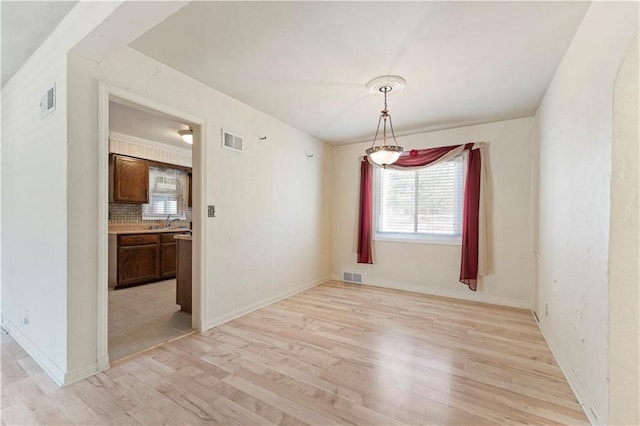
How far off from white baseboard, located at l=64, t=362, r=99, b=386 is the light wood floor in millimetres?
60

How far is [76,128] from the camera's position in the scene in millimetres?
2004

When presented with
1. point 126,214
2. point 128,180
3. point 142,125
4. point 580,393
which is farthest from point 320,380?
point 126,214

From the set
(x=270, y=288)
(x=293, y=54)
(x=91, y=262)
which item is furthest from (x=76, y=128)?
(x=270, y=288)

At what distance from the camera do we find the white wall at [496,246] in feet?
12.4

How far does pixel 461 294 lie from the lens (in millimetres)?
4152

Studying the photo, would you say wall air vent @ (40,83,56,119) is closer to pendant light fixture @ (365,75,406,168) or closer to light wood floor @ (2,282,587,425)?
light wood floor @ (2,282,587,425)

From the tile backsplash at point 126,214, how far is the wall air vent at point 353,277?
4019mm

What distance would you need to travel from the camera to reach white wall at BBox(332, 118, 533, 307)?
377 centimetres

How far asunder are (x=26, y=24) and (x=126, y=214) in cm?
389

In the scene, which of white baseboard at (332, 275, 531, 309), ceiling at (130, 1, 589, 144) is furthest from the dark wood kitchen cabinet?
white baseboard at (332, 275, 531, 309)

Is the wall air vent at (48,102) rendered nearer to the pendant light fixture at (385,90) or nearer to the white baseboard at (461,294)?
the pendant light fixture at (385,90)

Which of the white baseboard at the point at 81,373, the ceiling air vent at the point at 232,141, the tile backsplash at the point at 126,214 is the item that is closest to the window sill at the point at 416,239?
the ceiling air vent at the point at 232,141

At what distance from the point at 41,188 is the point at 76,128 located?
71cm

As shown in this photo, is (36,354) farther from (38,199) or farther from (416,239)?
(416,239)
